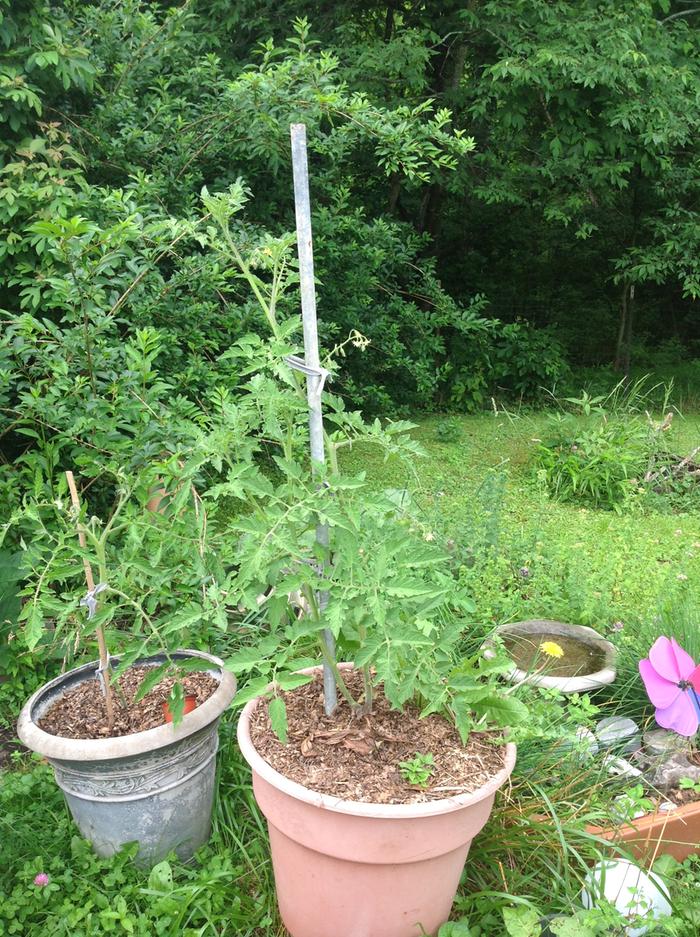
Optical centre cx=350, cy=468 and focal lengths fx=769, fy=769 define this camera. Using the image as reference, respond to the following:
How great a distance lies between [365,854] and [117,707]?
2.89 feet

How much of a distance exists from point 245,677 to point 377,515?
1266 mm

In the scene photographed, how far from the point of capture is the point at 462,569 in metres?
2.88

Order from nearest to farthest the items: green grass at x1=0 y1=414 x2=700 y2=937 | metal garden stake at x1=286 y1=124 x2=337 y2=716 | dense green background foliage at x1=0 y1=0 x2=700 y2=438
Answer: metal garden stake at x1=286 y1=124 x2=337 y2=716 < green grass at x1=0 y1=414 x2=700 y2=937 < dense green background foliage at x1=0 y1=0 x2=700 y2=438

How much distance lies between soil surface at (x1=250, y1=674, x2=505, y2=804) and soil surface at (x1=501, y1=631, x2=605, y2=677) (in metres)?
0.73

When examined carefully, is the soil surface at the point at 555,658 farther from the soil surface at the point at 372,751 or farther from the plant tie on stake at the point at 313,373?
the plant tie on stake at the point at 313,373

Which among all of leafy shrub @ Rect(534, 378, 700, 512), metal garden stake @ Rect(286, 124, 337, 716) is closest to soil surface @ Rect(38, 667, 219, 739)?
metal garden stake @ Rect(286, 124, 337, 716)

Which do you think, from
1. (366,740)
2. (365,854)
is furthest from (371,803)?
(366,740)

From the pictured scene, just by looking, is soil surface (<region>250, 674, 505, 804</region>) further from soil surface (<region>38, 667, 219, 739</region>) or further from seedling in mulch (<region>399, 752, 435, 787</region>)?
soil surface (<region>38, 667, 219, 739</region>)

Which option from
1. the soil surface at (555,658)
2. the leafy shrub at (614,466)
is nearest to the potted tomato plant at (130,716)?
the soil surface at (555,658)

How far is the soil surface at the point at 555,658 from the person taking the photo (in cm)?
249

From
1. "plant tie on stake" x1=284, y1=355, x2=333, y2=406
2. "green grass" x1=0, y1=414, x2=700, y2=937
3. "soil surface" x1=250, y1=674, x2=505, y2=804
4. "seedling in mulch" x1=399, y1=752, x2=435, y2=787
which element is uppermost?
"plant tie on stake" x1=284, y1=355, x2=333, y2=406

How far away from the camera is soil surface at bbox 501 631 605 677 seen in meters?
2.49

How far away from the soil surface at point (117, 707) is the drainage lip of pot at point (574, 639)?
0.83m

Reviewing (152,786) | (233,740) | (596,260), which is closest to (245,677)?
(233,740)
